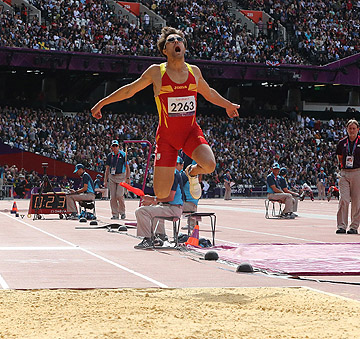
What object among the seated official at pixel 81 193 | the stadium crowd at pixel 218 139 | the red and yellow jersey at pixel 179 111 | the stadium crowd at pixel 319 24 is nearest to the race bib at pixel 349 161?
the red and yellow jersey at pixel 179 111

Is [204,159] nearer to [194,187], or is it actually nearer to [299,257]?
[194,187]

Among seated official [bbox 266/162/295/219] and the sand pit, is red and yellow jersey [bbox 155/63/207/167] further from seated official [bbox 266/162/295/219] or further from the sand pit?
seated official [bbox 266/162/295/219]

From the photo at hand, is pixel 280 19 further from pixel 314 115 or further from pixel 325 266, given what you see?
pixel 325 266

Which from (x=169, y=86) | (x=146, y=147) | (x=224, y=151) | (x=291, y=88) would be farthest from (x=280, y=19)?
(x=169, y=86)

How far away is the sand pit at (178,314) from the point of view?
518 cm

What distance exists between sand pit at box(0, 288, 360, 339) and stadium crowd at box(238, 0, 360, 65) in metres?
50.2

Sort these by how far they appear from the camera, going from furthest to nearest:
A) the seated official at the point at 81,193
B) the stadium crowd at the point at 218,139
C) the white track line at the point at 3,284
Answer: the stadium crowd at the point at 218,139 → the seated official at the point at 81,193 → the white track line at the point at 3,284

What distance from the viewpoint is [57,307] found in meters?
6.14

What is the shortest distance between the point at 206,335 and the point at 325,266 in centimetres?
428

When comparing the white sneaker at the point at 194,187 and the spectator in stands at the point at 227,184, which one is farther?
the spectator in stands at the point at 227,184

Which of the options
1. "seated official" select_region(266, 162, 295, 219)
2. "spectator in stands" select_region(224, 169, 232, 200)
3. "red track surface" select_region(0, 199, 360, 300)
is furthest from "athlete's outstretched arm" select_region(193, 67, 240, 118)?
"spectator in stands" select_region(224, 169, 232, 200)

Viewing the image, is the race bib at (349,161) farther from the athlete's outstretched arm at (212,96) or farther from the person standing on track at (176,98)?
the person standing on track at (176,98)

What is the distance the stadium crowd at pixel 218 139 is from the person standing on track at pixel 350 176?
26.9m

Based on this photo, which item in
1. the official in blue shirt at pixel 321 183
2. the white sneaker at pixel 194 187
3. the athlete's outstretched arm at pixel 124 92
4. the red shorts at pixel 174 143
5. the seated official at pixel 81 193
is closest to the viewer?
the athlete's outstretched arm at pixel 124 92
